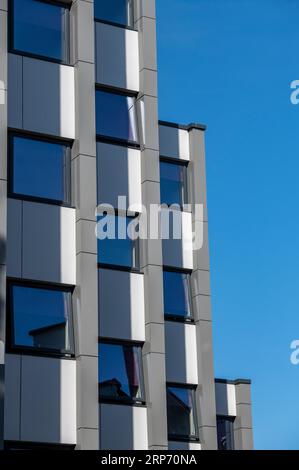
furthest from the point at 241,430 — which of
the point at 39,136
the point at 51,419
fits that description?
the point at 39,136

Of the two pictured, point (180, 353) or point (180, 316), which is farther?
point (180, 316)

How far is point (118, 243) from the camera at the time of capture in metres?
→ 34.0

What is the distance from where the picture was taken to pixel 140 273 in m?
34.2

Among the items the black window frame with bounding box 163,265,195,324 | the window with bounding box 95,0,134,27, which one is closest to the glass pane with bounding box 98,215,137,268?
the black window frame with bounding box 163,265,195,324

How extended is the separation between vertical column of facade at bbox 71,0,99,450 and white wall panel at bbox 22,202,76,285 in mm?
311

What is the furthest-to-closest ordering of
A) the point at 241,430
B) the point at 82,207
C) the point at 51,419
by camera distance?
the point at 241,430
the point at 82,207
the point at 51,419

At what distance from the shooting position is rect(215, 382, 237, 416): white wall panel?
39906 mm

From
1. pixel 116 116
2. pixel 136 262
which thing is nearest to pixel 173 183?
pixel 116 116

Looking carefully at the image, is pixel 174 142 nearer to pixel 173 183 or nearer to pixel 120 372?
pixel 173 183

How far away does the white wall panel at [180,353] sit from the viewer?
35.0 meters

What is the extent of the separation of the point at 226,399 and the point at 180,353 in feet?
18.5
